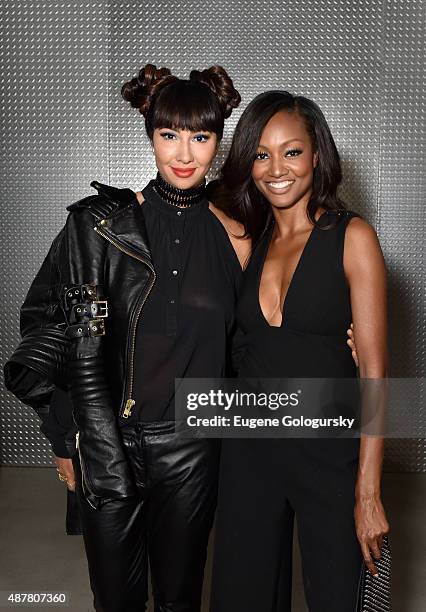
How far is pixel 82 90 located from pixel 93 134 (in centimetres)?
27

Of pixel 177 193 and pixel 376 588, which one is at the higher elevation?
pixel 177 193

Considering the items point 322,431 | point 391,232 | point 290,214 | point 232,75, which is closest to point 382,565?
point 322,431

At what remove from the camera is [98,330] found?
2.10 m

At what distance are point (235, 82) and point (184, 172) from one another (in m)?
2.71

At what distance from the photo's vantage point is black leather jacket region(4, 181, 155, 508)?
2.12m

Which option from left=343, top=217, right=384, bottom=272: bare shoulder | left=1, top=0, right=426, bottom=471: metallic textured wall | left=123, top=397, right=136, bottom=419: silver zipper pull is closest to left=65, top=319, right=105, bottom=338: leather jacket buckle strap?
left=123, top=397, right=136, bottom=419: silver zipper pull

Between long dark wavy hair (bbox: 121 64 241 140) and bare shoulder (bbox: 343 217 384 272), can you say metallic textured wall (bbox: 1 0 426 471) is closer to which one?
long dark wavy hair (bbox: 121 64 241 140)

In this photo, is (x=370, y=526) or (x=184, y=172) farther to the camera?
(x=184, y=172)

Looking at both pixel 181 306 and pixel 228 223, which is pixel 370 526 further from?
pixel 228 223

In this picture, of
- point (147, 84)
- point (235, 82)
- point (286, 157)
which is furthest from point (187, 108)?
point (235, 82)

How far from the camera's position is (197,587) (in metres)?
2.34

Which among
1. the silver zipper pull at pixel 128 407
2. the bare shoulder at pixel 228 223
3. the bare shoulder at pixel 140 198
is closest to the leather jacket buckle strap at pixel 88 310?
the silver zipper pull at pixel 128 407

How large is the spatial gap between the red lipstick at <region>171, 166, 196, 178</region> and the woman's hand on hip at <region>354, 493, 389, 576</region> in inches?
38.7

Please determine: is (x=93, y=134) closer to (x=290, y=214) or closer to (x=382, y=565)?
(x=290, y=214)
